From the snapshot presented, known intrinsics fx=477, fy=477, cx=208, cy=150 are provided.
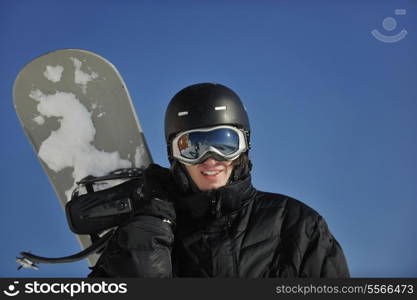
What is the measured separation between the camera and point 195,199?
3000 millimetres

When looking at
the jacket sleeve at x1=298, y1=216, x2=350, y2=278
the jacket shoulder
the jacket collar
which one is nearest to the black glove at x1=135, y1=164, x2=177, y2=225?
the jacket collar

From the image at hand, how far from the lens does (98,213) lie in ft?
12.8

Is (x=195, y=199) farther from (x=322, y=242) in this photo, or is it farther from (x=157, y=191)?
(x=322, y=242)

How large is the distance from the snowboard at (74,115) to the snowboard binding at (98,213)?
0.66 metres

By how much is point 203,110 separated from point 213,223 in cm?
85

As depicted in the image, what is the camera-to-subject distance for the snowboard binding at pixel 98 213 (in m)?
3.77

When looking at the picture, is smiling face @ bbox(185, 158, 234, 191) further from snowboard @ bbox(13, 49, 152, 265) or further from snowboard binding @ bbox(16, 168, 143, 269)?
snowboard @ bbox(13, 49, 152, 265)

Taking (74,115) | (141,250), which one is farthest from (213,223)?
(74,115)

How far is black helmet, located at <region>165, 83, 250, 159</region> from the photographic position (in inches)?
132

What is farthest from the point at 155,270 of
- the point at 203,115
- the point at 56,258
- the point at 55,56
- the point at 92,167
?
the point at 55,56

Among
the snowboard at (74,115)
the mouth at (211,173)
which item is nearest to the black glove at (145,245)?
the mouth at (211,173)

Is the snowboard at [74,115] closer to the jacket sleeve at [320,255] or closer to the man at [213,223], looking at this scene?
the man at [213,223]

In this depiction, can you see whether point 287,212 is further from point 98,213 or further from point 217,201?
point 98,213

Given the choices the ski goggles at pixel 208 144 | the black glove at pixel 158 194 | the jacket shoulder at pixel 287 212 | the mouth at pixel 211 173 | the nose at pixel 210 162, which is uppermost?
the ski goggles at pixel 208 144
